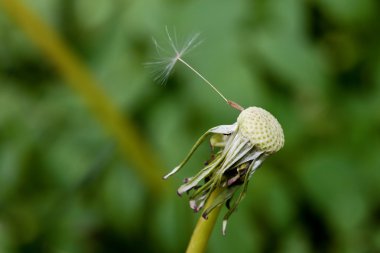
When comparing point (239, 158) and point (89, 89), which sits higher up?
point (89, 89)

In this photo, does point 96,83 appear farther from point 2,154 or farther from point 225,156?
point 225,156

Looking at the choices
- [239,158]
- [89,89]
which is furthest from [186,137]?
[239,158]

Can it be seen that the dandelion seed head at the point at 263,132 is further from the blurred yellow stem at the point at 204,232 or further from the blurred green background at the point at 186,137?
the blurred green background at the point at 186,137

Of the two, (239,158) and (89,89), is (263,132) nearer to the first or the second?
(239,158)

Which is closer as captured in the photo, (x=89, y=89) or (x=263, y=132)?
(x=263, y=132)

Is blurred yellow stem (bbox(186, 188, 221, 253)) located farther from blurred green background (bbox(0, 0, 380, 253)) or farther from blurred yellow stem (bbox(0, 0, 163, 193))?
blurred yellow stem (bbox(0, 0, 163, 193))

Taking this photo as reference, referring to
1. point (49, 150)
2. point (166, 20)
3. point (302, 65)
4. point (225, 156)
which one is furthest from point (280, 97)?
point (225, 156)
